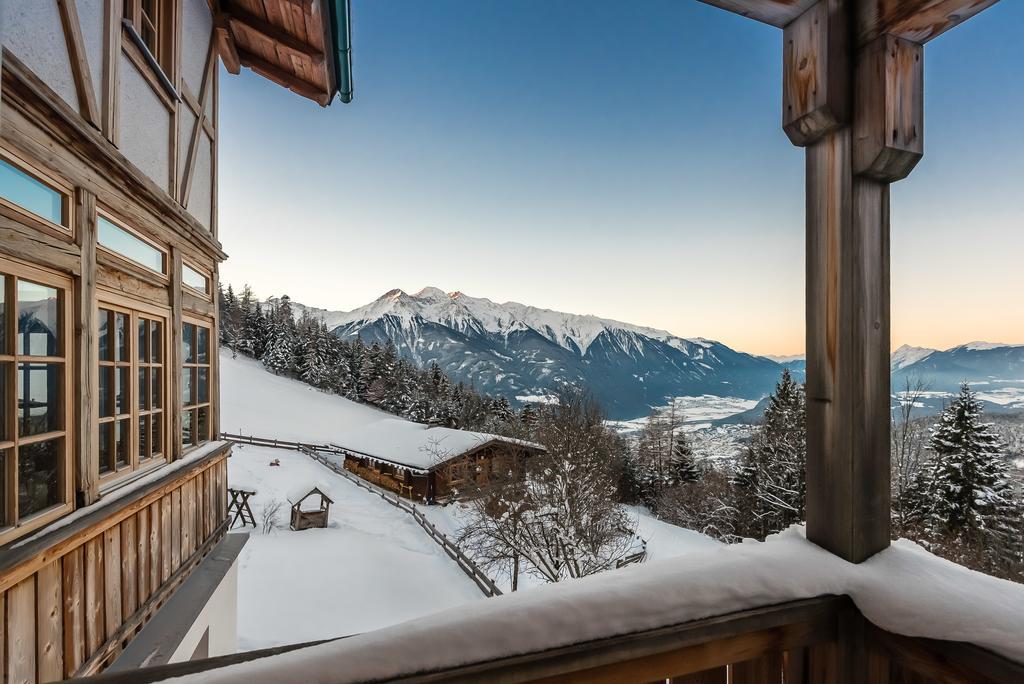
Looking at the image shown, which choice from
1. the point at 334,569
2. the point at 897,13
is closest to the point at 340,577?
the point at 334,569

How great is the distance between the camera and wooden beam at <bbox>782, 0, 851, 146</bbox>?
4.08ft

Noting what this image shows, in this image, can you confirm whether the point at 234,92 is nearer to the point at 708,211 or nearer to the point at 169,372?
the point at 169,372

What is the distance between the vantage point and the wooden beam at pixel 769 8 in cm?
130

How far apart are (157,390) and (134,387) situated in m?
0.41

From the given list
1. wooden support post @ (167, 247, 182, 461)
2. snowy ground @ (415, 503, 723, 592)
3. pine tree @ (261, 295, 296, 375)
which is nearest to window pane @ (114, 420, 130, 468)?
wooden support post @ (167, 247, 182, 461)

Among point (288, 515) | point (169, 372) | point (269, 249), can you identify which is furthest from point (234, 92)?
point (269, 249)

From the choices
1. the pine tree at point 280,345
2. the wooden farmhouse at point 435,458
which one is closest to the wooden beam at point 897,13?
the wooden farmhouse at point 435,458

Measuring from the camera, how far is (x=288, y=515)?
14.6 m

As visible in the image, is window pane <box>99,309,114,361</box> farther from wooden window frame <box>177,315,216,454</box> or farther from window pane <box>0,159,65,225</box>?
wooden window frame <box>177,315,216,454</box>

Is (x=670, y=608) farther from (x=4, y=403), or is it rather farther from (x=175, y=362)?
(x=175, y=362)

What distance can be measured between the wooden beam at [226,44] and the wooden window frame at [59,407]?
327cm

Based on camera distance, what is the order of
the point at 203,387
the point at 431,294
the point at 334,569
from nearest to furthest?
1. the point at 203,387
2. the point at 334,569
3. the point at 431,294

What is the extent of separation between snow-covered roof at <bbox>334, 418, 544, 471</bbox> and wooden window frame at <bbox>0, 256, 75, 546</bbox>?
44.6ft

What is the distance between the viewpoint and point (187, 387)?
3.96 meters
